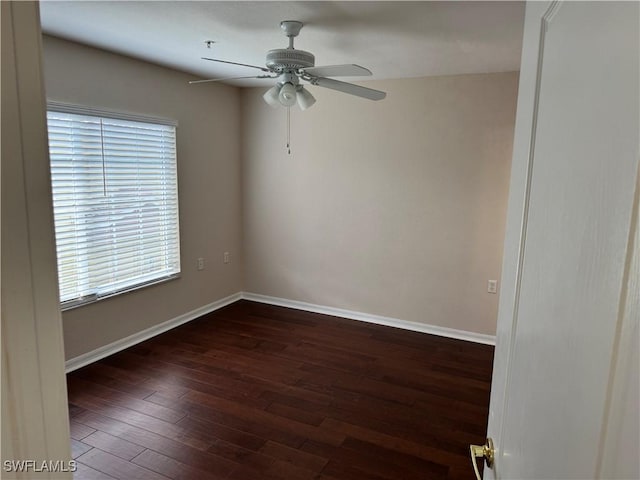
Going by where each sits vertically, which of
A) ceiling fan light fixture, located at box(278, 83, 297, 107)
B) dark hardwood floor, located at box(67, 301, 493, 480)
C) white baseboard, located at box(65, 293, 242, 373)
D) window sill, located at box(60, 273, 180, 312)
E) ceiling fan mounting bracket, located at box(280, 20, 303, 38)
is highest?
ceiling fan mounting bracket, located at box(280, 20, 303, 38)

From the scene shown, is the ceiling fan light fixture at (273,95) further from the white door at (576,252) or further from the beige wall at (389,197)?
the white door at (576,252)

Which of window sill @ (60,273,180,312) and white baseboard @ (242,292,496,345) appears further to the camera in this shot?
white baseboard @ (242,292,496,345)

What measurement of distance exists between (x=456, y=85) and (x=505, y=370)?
3.27 meters

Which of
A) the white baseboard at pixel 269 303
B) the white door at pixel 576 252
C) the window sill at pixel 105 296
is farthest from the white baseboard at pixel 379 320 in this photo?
the white door at pixel 576 252

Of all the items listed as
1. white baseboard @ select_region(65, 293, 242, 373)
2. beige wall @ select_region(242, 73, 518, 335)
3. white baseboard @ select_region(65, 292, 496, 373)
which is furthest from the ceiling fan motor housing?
white baseboard @ select_region(65, 292, 496, 373)

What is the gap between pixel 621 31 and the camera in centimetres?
49

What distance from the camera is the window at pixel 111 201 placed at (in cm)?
301

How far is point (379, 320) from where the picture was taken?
14.2 feet

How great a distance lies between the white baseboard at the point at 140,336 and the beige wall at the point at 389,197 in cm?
63

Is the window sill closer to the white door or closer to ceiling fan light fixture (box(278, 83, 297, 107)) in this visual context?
ceiling fan light fixture (box(278, 83, 297, 107))

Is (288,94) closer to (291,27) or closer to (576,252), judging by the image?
(291,27)

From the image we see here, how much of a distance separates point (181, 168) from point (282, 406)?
2458 millimetres

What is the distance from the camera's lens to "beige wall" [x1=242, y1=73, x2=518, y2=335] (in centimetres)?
373

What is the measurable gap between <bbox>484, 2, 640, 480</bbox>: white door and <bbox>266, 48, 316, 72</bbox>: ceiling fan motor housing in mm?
1679
